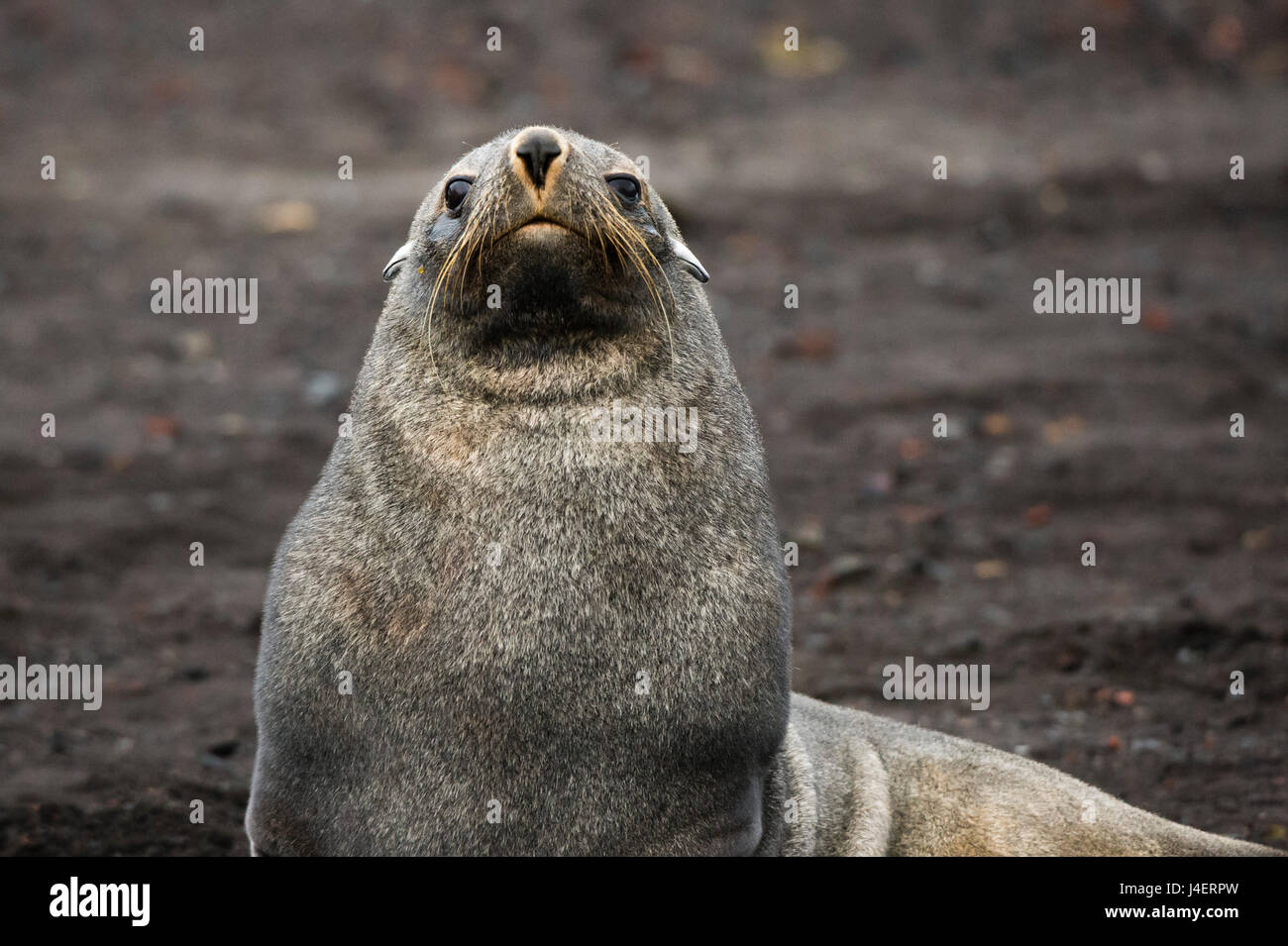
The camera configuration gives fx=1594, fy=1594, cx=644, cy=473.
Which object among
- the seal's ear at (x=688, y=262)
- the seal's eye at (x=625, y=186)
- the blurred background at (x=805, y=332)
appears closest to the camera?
the seal's eye at (x=625, y=186)

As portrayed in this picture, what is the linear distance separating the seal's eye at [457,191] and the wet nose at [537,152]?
0.34m

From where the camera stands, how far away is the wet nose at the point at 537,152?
3.91 metres

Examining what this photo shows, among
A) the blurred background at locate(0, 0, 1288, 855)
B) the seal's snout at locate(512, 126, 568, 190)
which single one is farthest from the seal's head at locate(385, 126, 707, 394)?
the blurred background at locate(0, 0, 1288, 855)

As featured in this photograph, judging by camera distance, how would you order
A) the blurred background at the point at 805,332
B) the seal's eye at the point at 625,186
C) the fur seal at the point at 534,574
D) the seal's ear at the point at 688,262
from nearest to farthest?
the fur seal at the point at 534,574 → the seal's eye at the point at 625,186 → the seal's ear at the point at 688,262 → the blurred background at the point at 805,332

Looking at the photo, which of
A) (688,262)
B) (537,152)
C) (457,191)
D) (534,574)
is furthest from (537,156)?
(534,574)

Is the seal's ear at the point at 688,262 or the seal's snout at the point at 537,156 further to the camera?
the seal's ear at the point at 688,262

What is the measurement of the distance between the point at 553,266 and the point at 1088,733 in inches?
129

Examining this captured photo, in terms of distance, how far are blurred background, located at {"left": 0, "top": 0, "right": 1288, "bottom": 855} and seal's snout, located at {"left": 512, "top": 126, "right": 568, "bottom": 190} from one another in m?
2.60

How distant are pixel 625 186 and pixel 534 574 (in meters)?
1.09

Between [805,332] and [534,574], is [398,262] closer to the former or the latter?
[534,574]

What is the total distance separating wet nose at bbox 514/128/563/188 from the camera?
391 centimetres

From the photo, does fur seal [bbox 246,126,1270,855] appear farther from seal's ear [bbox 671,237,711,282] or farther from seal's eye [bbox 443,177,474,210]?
seal's ear [bbox 671,237,711,282]

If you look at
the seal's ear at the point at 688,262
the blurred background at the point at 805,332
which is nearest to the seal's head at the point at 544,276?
the seal's ear at the point at 688,262

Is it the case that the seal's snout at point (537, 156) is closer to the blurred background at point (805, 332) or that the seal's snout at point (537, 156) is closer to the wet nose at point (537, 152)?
the wet nose at point (537, 152)
